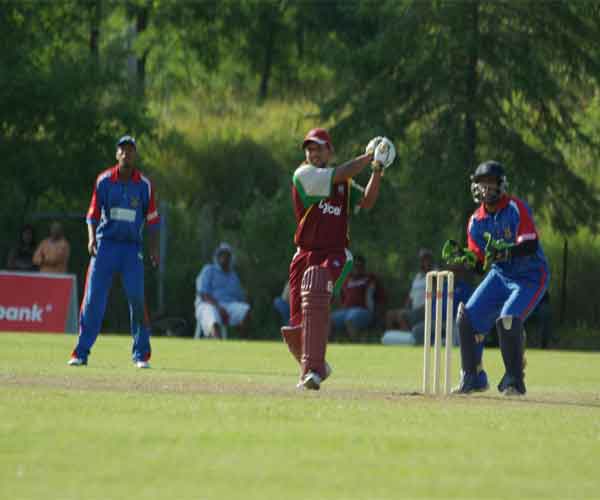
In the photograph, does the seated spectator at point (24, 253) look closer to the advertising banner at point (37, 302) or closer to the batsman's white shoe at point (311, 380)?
the advertising banner at point (37, 302)

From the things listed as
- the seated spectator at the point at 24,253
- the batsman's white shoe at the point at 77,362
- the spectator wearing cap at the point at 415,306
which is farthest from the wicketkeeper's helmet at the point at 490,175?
the seated spectator at the point at 24,253

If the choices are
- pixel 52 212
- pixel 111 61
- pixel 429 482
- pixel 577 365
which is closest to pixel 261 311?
pixel 52 212

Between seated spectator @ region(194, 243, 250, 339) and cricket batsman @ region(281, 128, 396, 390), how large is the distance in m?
11.9

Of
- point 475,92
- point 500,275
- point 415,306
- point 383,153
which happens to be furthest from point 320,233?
point 475,92

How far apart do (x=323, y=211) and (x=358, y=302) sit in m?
13.1

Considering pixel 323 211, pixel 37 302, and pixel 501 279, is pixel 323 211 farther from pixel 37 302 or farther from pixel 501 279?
pixel 37 302

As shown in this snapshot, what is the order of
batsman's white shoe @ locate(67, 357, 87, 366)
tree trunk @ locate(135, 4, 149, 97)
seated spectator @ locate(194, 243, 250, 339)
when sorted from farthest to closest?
tree trunk @ locate(135, 4, 149, 97)
seated spectator @ locate(194, 243, 250, 339)
batsman's white shoe @ locate(67, 357, 87, 366)

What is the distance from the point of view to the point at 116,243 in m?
14.0

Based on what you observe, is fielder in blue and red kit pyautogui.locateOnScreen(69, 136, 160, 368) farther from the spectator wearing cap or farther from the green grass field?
the spectator wearing cap

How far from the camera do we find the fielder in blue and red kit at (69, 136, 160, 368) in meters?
13.9

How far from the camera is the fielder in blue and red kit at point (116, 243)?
1392 cm

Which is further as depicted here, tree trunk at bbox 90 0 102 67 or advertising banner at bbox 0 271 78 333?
tree trunk at bbox 90 0 102 67

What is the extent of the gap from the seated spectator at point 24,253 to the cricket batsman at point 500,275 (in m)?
13.5

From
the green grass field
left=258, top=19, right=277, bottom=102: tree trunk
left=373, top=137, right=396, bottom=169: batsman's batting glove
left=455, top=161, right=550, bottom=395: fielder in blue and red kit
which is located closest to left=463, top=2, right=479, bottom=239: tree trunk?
the green grass field
